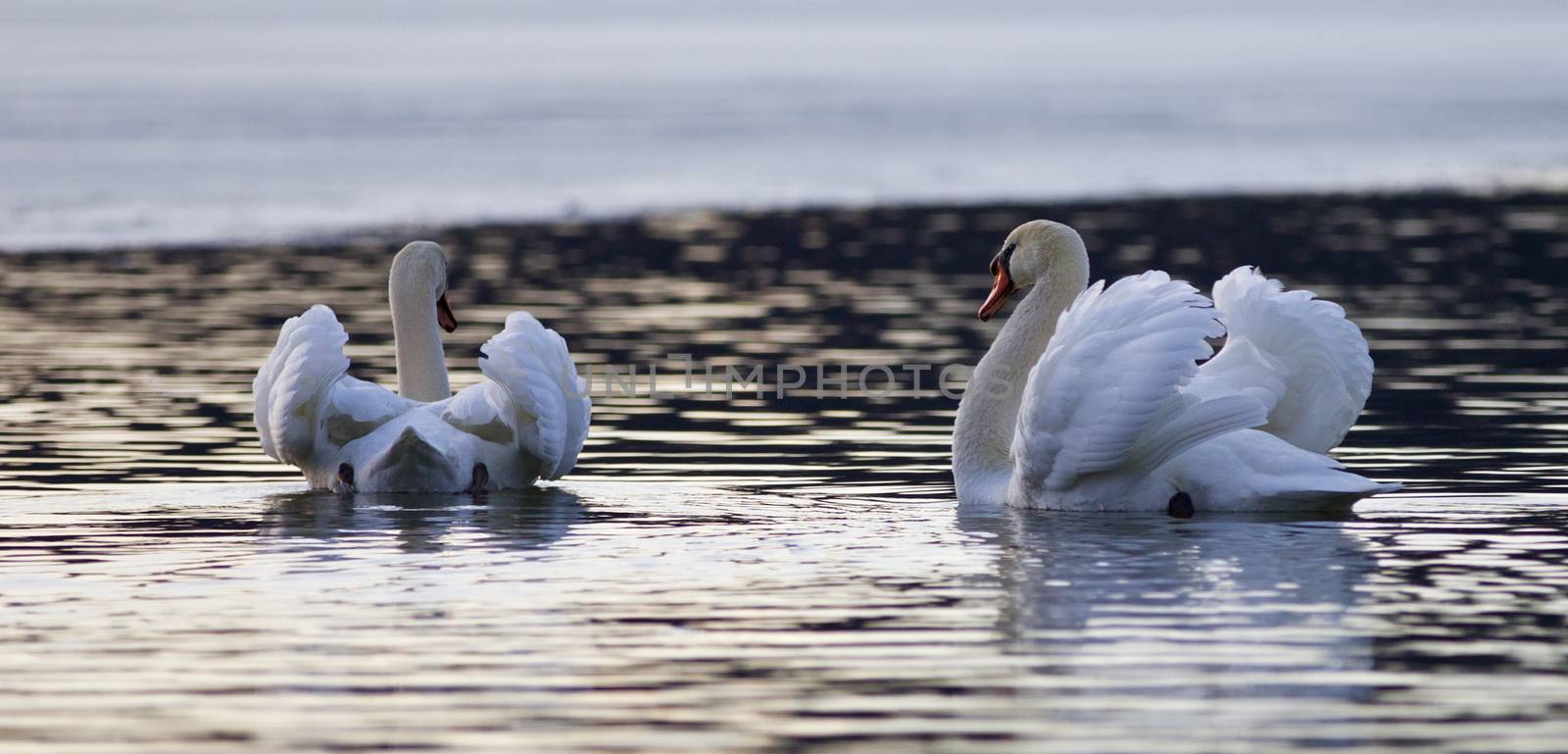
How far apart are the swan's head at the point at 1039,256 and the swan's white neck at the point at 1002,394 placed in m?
0.04

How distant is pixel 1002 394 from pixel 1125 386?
4.63 ft

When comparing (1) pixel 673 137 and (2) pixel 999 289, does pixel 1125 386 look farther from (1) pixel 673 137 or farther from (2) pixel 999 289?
(1) pixel 673 137

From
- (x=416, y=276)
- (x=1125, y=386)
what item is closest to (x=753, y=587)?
(x=1125, y=386)

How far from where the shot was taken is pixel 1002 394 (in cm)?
1188

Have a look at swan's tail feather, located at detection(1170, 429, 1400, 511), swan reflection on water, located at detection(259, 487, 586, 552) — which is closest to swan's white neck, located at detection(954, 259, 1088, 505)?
swan's tail feather, located at detection(1170, 429, 1400, 511)

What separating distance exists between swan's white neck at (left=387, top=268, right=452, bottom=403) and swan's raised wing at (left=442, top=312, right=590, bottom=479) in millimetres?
803

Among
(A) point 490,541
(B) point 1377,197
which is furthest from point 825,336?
(B) point 1377,197

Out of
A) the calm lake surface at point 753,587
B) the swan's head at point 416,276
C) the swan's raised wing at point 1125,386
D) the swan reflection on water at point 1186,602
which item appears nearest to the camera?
the calm lake surface at point 753,587

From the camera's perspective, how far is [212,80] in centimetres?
8769

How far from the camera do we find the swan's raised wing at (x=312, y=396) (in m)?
11.9

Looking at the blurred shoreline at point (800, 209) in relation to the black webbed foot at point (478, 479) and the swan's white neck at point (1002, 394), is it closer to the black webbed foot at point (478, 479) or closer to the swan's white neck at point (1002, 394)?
the black webbed foot at point (478, 479)

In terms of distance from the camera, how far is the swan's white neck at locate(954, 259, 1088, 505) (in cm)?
1168

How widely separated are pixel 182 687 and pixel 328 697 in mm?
472

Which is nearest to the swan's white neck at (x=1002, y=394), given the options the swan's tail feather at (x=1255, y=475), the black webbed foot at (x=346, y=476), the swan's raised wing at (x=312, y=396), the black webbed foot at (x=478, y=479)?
the swan's tail feather at (x=1255, y=475)
